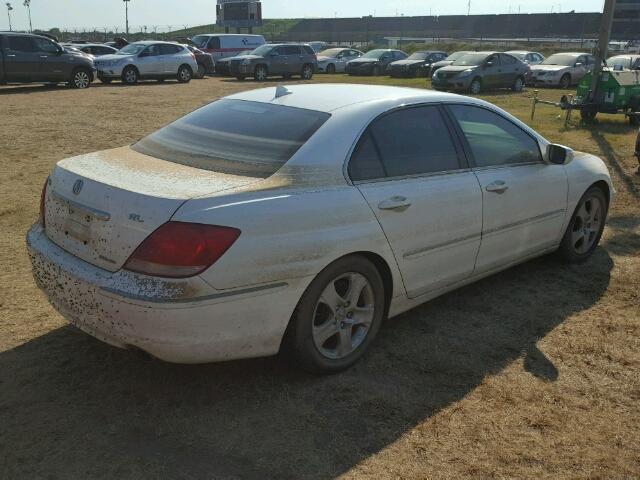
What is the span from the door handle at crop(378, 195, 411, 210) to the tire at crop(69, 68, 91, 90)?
19.4 meters

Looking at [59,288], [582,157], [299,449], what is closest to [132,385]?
[59,288]

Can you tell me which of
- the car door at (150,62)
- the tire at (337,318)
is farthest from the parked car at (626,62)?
the tire at (337,318)

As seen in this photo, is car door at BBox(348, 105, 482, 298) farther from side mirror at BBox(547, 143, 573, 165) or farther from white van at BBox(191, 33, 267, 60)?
white van at BBox(191, 33, 267, 60)

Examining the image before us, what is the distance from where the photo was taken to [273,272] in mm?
3035

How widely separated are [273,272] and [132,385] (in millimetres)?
1048

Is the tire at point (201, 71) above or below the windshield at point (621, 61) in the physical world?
below

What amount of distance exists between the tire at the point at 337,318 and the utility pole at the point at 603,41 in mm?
11935

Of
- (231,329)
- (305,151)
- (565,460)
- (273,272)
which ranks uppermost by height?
(305,151)

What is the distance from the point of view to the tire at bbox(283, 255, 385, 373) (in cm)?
326

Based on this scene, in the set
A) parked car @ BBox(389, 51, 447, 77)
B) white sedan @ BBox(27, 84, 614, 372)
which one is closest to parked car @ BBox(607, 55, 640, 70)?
parked car @ BBox(389, 51, 447, 77)

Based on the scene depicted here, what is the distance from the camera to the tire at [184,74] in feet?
82.6

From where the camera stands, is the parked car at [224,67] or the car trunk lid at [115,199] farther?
the parked car at [224,67]

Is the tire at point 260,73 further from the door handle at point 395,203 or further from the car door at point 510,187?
the door handle at point 395,203

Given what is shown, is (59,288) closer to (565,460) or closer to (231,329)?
(231,329)
